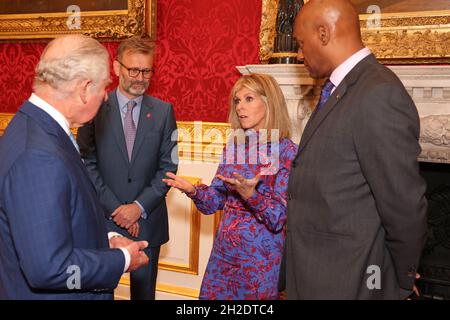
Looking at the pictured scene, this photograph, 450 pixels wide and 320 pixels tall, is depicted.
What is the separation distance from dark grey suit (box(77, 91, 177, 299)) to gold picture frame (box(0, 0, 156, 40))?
3.94 feet

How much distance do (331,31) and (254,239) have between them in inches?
42.7

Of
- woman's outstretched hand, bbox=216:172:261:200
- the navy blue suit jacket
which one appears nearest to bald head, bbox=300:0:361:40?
woman's outstretched hand, bbox=216:172:261:200

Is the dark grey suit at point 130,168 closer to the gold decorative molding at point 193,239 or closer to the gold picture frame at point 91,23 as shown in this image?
the gold decorative molding at point 193,239

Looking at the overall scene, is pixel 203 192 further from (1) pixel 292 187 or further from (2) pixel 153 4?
(2) pixel 153 4

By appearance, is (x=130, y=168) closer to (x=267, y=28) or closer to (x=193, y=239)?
(x=193, y=239)

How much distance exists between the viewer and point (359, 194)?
1.83 metres

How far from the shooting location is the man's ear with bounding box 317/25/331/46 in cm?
194

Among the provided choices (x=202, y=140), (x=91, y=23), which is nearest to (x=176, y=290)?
(x=202, y=140)

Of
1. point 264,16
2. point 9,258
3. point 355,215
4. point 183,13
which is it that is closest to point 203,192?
point 355,215

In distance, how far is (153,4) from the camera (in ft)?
13.2

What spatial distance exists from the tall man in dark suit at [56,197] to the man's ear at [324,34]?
825 mm
